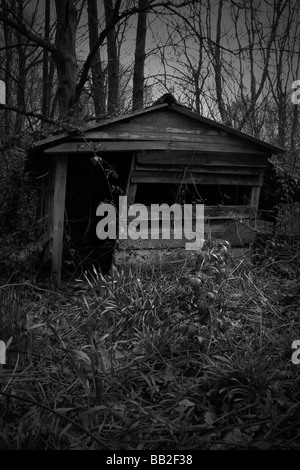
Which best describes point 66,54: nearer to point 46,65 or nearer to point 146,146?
point 146,146

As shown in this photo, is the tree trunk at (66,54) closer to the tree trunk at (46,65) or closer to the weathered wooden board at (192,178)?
the weathered wooden board at (192,178)

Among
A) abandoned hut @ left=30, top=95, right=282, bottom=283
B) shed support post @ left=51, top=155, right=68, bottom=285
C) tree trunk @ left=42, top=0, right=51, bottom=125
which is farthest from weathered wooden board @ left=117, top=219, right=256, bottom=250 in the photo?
tree trunk @ left=42, top=0, right=51, bottom=125

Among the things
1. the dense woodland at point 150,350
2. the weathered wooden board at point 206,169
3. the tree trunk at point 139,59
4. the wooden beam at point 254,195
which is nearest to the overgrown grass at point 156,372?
the dense woodland at point 150,350

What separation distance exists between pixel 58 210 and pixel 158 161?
187 centimetres

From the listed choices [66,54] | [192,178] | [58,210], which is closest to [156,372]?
[58,210]

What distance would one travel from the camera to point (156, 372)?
347 cm

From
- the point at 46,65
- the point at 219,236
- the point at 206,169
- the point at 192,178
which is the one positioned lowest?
the point at 219,236

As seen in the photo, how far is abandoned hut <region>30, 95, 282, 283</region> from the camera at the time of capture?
609 cm

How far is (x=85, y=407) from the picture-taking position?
9.30ft

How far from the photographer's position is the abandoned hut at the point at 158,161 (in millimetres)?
6094

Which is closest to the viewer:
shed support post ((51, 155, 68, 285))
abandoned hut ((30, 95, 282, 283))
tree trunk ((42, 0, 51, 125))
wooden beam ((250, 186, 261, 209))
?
abandoned hut ((30, 95, 282, 283))

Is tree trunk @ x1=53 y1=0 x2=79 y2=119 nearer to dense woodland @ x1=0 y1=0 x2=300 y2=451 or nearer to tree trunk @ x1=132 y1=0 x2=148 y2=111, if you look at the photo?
dense woodland @ x1=0 y1=0 x2=300 y2=451

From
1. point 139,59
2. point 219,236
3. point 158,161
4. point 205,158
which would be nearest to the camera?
point 158,161

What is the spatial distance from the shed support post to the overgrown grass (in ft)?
5.02
